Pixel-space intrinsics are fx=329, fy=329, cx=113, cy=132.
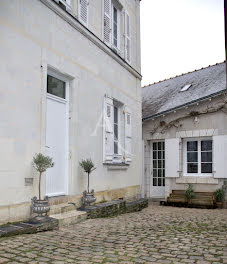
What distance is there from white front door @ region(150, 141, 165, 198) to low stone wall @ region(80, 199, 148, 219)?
2.81m

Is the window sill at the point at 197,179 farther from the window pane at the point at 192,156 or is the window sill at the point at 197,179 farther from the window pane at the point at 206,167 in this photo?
the window pane at the point at 192,156

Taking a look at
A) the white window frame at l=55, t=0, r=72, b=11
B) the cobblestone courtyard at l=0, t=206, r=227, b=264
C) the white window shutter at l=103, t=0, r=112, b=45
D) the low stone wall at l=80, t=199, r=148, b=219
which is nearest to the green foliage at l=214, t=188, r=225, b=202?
the low stone wall at l=80, t=199, r=148, b=219

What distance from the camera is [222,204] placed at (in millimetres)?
10125

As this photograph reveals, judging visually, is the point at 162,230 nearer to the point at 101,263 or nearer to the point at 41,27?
the point at 101,263

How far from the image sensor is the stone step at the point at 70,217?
5.23 metres

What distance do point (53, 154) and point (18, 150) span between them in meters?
1.15

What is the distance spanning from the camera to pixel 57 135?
20.4ft

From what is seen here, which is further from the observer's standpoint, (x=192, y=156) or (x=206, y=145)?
(x=192, y=156)

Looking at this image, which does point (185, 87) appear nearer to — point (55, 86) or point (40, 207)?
point (55, 86)

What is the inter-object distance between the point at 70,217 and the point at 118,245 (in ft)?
4.67

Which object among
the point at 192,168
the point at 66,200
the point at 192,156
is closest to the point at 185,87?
the point at 192,156

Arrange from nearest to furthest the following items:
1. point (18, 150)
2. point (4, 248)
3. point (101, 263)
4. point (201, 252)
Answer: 1. point (101, 263)
2. point (4, 248)
3. point (201, 252)
4. point (18, 150)

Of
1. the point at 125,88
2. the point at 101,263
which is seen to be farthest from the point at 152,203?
the point at 101,263

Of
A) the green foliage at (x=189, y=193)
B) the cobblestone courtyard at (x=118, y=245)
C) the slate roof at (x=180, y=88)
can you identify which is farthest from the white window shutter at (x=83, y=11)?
the green foliage at (x=189, y=193)
